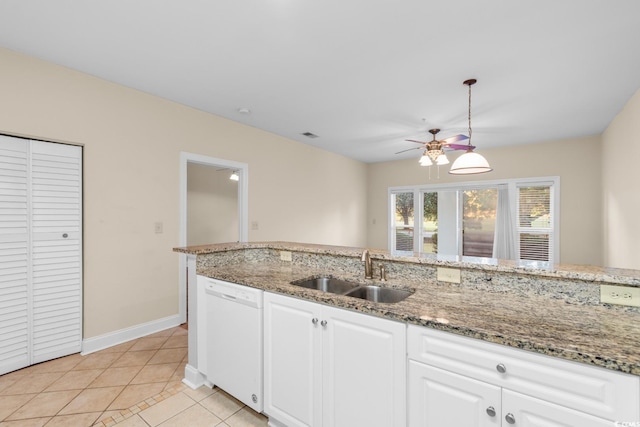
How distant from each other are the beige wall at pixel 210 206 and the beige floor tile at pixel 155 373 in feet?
9.57

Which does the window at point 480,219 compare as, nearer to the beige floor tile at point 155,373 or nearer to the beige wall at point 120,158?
the beige wall at point 120,158

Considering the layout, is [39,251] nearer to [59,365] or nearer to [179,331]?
[59,365]

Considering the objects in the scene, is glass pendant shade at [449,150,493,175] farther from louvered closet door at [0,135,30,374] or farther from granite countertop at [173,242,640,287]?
louvered closet door at [0,135,30,374]

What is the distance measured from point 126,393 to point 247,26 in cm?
276

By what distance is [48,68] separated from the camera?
247 cm

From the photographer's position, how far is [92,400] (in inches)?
78.8

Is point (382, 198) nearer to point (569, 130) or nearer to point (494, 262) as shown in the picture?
point (569, 130)

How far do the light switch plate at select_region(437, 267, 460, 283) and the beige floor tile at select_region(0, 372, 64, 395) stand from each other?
2954mm

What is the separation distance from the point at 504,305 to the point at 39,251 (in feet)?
11.4

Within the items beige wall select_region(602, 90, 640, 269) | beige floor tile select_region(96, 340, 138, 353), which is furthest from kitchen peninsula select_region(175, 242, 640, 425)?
beige wall select_region(602, 90, 640, 269)

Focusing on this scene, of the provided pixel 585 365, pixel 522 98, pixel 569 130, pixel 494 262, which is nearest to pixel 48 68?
pixel 494 262

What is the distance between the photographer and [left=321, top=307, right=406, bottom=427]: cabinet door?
130 centimetres

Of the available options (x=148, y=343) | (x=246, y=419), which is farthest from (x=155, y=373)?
(x=246, y=419)

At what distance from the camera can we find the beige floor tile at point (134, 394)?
1965mm
